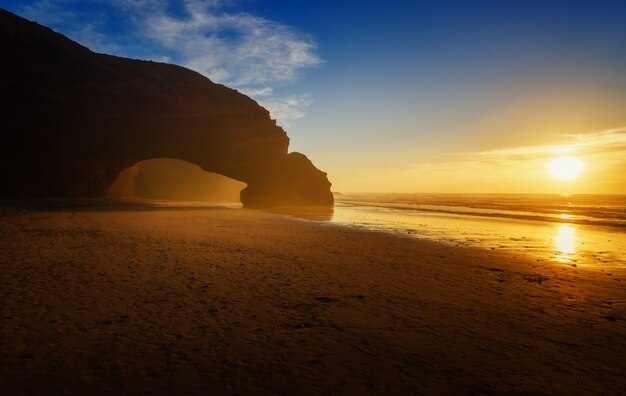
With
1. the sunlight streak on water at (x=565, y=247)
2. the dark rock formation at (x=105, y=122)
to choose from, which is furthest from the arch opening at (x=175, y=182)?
the sunlight streak on water at (x=565, y=247)

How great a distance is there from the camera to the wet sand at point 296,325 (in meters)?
3.70

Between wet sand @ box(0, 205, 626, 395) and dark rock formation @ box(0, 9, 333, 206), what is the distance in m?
30.3

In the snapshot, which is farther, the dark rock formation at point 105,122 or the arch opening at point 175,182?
the arch opening at point 175,182

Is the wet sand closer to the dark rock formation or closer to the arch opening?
the dark rock formation

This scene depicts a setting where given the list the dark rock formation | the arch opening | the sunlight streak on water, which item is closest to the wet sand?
the sunlight streak on water

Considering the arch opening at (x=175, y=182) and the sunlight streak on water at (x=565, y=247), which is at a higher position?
the arch opening at (x=175, y=182)

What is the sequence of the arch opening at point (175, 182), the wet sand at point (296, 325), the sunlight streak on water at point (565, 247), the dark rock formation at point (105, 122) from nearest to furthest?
1. the wet sand at point (296, 325)
2. the sunlight streak on water at point (565, 247)
3. the dark rock formation at point (105, 122)
4. the arch opening at point (175, 182)

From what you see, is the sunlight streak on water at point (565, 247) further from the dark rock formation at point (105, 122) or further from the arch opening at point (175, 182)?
the arch opening at point (175, 182)

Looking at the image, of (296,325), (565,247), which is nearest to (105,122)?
(296,325)

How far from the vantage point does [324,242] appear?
1372 centimetres

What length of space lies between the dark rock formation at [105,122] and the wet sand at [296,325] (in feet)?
99.5

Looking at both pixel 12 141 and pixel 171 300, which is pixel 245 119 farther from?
pixel 171 300

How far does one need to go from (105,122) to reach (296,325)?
138 feet

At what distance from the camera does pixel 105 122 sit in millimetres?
37812
